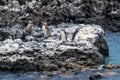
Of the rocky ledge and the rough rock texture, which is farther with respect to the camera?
the rough rock texture

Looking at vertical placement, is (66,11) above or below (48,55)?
above

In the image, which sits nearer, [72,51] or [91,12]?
[72,51]

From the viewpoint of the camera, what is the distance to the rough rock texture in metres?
57.0

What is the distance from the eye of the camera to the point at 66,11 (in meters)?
59.6

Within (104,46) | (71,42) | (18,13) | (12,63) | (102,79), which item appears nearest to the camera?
(102,79)

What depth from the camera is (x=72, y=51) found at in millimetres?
36062

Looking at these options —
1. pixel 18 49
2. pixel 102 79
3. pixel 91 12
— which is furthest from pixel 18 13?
pixel 102 79

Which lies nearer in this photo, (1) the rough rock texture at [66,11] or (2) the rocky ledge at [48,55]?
(2) the rocky ledge at [48,55]

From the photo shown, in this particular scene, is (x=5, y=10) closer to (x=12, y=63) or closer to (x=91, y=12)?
(x=91, y=12)

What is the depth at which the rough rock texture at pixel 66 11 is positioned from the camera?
57031mm

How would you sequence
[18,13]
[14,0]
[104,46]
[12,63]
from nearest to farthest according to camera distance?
1. [12,63]
2. [104,46]
3. [18,13]
4. [14,0]

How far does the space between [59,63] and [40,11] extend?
933 inches

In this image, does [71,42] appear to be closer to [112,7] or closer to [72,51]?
[72,51]

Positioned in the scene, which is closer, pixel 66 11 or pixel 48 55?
pixel 48 55
